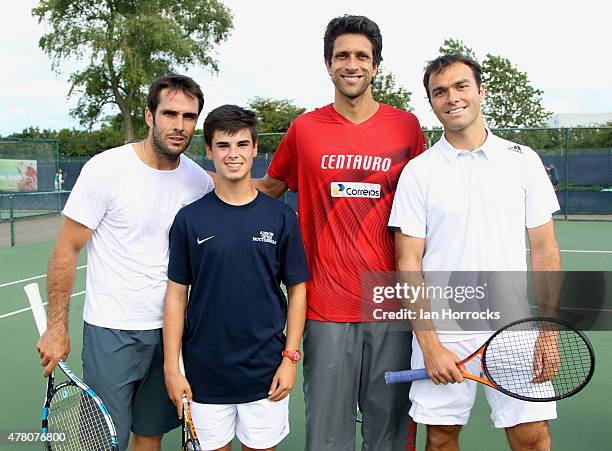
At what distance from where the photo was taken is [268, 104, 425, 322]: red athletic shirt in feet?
8.48

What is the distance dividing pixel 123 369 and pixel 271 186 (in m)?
1.05

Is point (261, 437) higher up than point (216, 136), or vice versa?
point (216, 136)

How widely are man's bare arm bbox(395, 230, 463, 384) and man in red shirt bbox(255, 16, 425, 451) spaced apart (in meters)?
0.15

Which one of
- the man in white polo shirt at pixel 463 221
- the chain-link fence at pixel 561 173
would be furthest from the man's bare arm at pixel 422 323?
the chain-link fence at pixel 561 173

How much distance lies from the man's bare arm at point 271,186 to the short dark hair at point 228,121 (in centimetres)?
50

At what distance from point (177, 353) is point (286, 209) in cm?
71

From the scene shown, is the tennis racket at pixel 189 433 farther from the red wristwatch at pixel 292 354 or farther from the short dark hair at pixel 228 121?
the short dark hair at pixel 228 121

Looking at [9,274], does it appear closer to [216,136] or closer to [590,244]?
[216,136]

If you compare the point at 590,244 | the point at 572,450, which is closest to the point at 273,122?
the point at 590,244

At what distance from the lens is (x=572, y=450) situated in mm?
3279

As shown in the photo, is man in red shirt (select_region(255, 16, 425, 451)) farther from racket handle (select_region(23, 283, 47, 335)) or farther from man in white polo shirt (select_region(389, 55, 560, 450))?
racket handle (select_region(23, 283, 47, 335))

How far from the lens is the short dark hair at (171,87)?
2.60 meters

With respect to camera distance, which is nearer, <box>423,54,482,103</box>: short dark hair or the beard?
<box>423,54,482,103</box>: short dark hair

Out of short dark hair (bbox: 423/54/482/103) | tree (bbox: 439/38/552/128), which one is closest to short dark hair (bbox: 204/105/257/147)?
short dark hair (bbox: 423/54/482/103)
